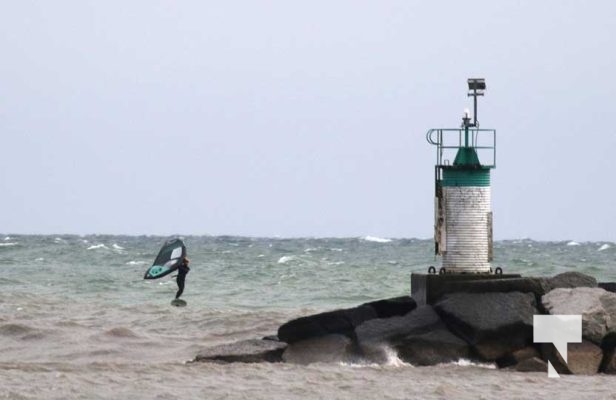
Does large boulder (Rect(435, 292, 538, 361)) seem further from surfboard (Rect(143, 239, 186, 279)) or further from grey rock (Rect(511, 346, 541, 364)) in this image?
surfboard (Rect(143, 239, 186, 279))

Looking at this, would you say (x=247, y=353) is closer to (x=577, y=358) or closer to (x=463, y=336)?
(x=463, y=336)

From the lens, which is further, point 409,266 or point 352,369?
point 409,266

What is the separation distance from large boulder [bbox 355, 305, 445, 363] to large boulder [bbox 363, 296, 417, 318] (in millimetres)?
553

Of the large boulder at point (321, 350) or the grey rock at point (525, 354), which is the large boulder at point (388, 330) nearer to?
the large boulder at point (321, 350)

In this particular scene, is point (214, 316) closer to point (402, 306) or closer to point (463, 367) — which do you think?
point (402, 306)

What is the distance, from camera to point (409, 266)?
150 feet

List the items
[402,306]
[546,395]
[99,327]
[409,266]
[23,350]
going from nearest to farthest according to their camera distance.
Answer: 1. [546,395]
2. [402,306]
3. [23,350]
4. [99,327]
5. [409,266]

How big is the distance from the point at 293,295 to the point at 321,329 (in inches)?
547

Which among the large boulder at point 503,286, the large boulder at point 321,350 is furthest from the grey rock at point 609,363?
the large boulder at point 321,350

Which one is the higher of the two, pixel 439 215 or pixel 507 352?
pixel 439 215

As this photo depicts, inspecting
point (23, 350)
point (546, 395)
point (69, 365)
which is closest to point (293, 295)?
point (23, 350)

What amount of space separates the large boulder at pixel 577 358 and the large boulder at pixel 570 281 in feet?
4.89

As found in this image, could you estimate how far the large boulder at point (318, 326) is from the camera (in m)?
14.9

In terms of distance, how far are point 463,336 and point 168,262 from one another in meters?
17.8
